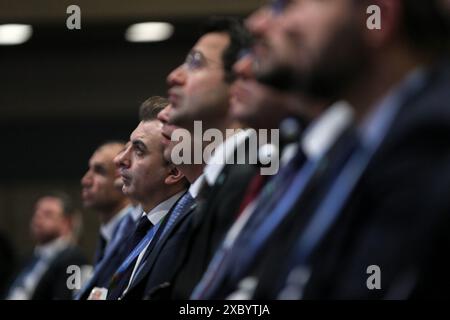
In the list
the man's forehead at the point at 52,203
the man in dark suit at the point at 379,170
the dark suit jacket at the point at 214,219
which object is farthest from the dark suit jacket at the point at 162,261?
the man's forehead at the point at 52,203

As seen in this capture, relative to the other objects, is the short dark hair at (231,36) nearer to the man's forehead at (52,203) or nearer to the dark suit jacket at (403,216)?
the dark suit jacket at (403,216)

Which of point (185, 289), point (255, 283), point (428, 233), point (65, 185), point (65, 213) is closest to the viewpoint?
point (428, 233)

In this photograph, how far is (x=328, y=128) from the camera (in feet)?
6.95

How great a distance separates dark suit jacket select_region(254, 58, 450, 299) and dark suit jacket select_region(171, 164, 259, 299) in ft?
2.75

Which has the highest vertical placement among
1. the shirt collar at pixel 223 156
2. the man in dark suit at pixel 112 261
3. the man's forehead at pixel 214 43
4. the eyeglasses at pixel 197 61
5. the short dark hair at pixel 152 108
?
the man's forehead at pixel 214 43

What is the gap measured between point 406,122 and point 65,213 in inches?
286

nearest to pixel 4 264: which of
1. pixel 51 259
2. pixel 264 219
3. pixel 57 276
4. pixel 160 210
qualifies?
pixel 51 259

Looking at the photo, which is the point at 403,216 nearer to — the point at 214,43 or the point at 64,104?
the point at 214,43

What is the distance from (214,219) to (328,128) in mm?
814

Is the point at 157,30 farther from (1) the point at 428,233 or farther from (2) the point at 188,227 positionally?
(1) the point at 428,233

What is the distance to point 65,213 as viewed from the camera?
8.92 metres

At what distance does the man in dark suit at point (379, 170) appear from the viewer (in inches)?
72.2

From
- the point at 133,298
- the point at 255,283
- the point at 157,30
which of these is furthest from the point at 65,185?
the point at 255,283

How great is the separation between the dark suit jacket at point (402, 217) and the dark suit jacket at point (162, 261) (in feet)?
3.82
